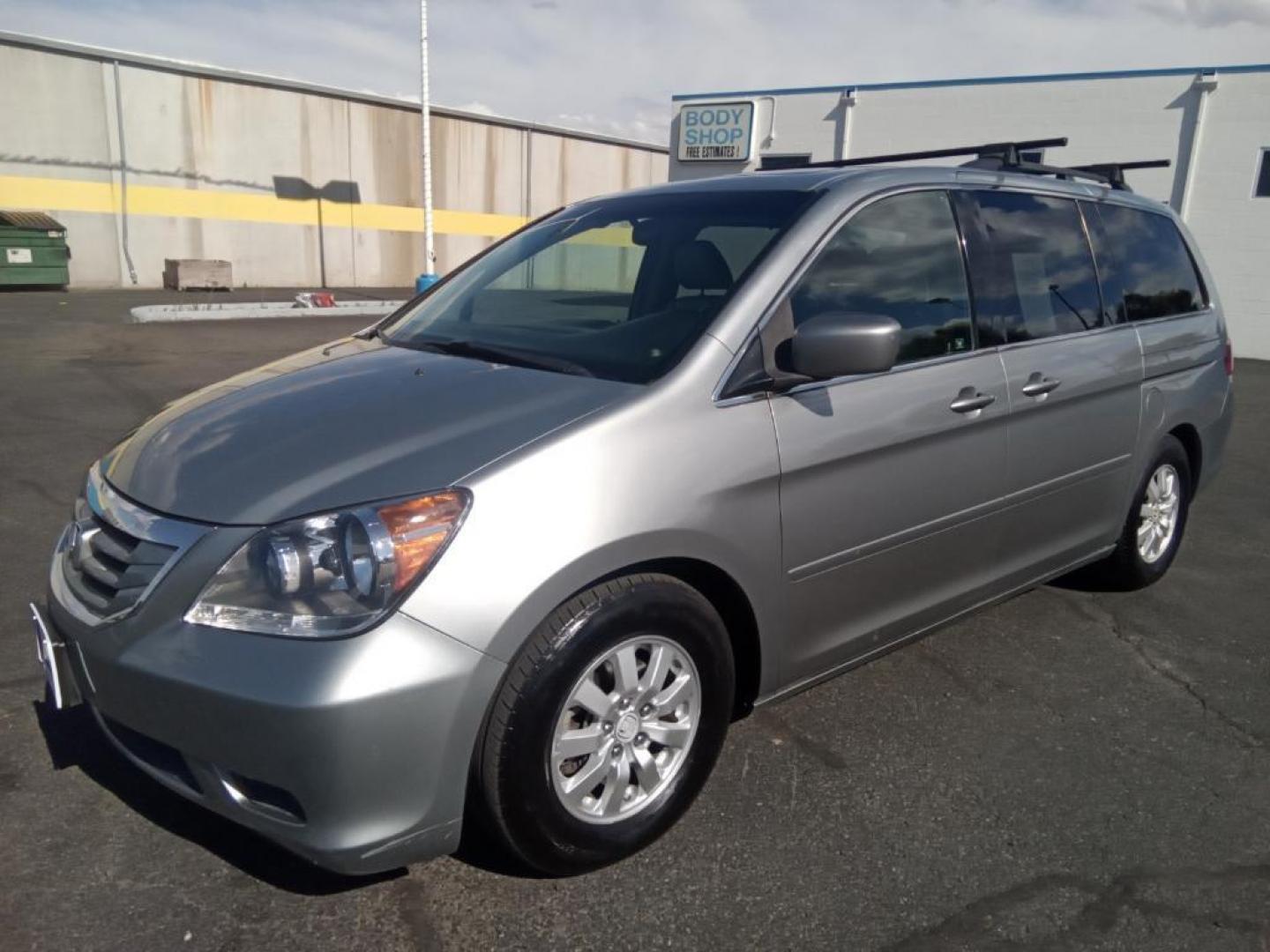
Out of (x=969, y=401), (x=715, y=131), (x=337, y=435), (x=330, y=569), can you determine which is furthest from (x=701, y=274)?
(x=715, y=131)

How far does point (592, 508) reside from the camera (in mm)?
2299

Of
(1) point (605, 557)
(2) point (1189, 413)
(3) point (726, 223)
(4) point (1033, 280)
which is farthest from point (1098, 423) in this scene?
(1) point (605, 557)

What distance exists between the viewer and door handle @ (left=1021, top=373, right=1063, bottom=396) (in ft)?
11.5

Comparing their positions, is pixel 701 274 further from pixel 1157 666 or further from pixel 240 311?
pixel 240 311

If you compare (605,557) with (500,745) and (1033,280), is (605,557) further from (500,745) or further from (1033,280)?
(1033,280)

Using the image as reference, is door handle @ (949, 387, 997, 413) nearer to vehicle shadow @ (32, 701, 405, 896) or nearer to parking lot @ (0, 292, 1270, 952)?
parking lot @ (0, 292, 1270, 952)

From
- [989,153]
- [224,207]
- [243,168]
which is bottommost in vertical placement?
[989,153]

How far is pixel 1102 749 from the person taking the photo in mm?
3242

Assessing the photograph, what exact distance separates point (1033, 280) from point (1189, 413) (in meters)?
1.44

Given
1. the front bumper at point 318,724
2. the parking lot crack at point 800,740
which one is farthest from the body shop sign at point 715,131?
the front bumper at point 318,724

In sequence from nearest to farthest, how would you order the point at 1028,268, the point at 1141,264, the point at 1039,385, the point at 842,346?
the point at 842,346
the point at 1039,385
the point at 1028,268
the point at 1141,264

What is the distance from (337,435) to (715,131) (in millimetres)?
18195

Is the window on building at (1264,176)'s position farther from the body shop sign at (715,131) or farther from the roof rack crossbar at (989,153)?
the roof rack crossbar at (989,153)

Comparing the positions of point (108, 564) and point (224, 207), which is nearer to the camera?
point (108, 564)
